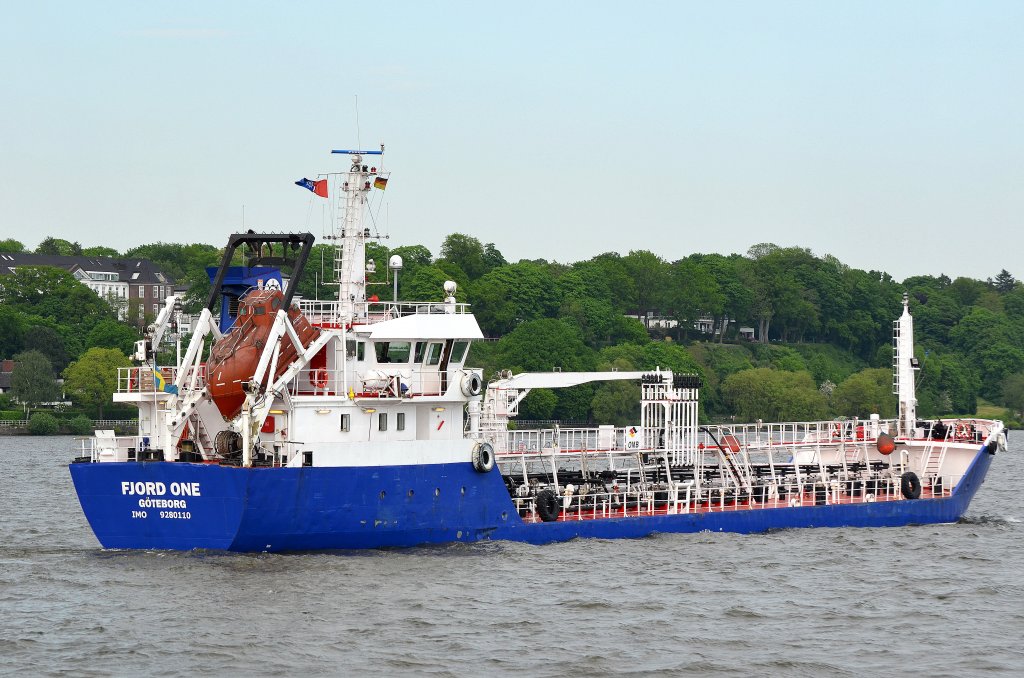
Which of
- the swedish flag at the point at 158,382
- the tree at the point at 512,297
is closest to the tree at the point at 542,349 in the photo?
the tree at the point at 512,297

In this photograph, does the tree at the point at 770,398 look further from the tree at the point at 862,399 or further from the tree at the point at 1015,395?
the tree at the point at 1015,395

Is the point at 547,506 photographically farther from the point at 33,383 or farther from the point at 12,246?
the point at 12,246

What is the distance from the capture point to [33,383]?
103938mm

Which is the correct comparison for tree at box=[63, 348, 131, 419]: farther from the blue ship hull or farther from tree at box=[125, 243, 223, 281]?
the blue ship hull

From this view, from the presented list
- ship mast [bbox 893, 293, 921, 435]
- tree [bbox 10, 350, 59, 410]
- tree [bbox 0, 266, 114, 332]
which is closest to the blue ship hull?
ship mast [bbox 893, 293, 921, 435]

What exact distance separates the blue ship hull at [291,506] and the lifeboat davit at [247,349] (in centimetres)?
247

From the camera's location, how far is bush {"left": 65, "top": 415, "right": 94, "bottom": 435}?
3942 inches

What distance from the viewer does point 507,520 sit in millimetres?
37719

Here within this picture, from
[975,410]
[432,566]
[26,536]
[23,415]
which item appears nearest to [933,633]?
[432,566]

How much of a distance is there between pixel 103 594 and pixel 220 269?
333 inches

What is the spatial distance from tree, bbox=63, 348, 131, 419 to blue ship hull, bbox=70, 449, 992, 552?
6685 cm

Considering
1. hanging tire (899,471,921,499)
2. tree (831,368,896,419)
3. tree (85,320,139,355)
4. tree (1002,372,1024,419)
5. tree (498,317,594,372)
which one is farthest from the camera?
tree (1002,372,1024,419)

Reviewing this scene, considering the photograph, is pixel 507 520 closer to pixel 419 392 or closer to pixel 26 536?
pixel 419 392

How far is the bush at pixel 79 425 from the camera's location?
100 meters
